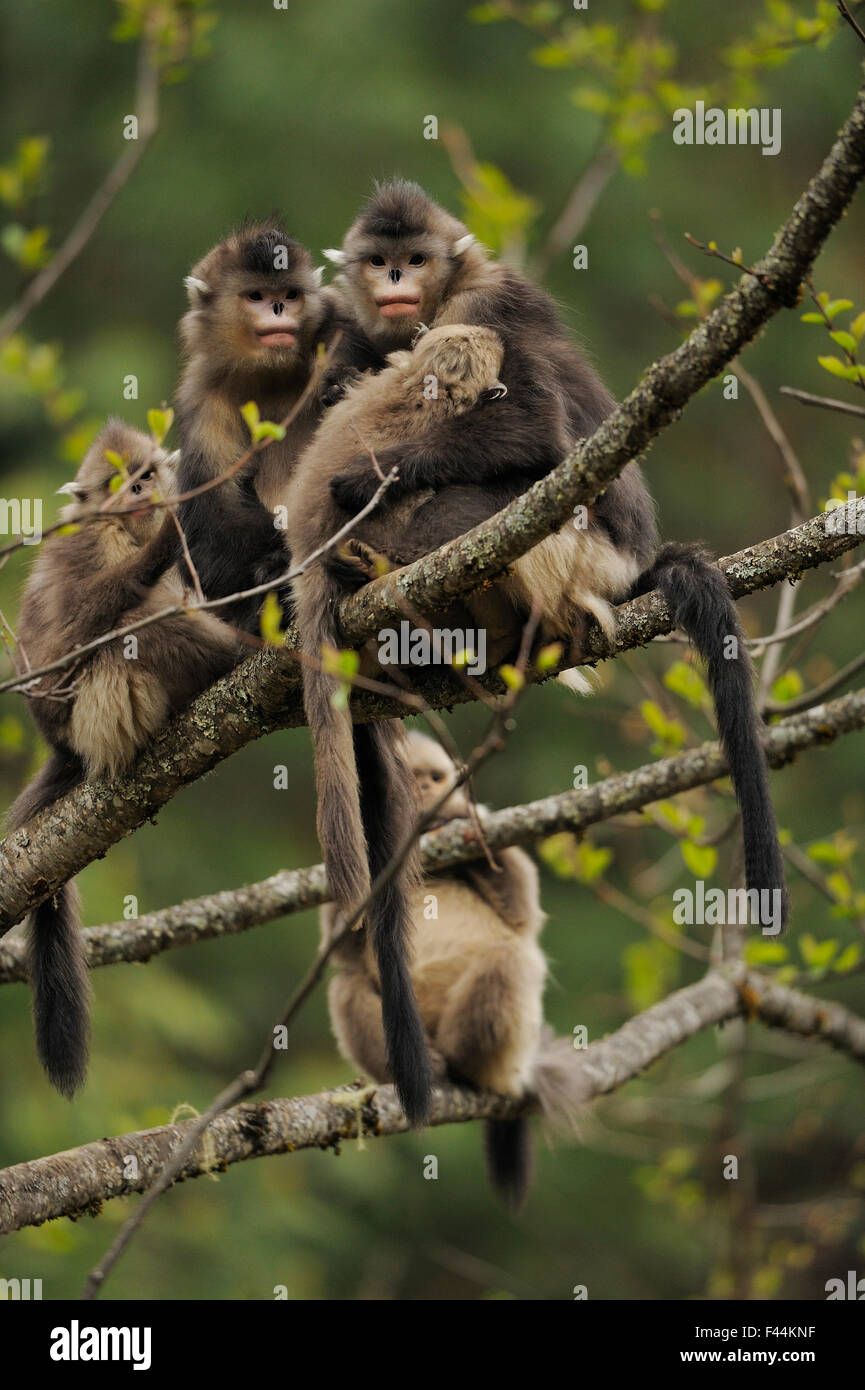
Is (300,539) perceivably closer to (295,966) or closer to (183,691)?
(183,691)

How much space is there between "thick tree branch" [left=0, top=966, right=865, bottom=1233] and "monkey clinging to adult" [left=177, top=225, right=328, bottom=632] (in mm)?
1366

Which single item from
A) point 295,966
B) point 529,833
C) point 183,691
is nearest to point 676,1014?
point 529,833

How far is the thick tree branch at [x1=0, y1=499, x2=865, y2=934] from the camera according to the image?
335 cm

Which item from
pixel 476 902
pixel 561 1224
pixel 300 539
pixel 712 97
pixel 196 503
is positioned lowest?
pixel 561 1224

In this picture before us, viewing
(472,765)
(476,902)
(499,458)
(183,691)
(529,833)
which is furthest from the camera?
(476,902)

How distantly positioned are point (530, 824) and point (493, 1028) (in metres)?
0.77

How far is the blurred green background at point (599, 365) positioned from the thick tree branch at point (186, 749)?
5.19 metres

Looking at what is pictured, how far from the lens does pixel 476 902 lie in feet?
17.6

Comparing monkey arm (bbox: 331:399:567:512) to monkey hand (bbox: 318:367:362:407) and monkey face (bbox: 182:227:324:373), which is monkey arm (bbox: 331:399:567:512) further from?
monkey face (bbox: 182:227:324:373)

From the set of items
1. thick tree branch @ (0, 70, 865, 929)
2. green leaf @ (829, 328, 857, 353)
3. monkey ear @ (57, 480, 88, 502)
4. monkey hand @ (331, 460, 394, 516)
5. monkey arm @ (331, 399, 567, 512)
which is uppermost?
monkey ear @ (57, 480, 88, 502)

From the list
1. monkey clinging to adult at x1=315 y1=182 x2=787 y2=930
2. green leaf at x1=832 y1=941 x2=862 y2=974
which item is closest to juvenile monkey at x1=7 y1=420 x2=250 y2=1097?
monkey clinging to adult at x1=315 y1=182 x2=787 y2=930

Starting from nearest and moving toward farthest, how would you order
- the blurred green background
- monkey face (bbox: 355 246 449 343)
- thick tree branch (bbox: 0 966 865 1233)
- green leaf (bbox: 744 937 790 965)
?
thick tree branch (bbox: 0 966 865 1233), monkey face (bbox: 355 246 449 343), green leaf (bbox: 744 937 790 965), the blurred green background

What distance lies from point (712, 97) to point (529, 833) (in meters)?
2.98

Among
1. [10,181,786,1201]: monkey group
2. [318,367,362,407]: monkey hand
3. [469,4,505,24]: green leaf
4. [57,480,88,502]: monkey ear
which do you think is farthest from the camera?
[469,4,505,24]: green leaf
